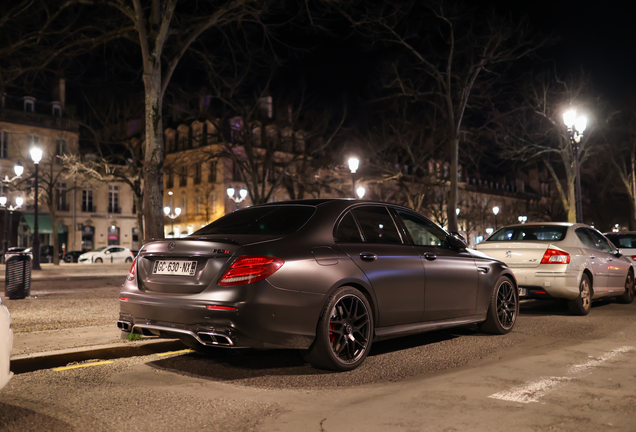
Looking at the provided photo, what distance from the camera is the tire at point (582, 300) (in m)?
10.1

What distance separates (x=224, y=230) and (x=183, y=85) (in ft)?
94.4

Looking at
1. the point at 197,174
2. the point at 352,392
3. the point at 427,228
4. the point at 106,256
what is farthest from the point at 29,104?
the point at 352,392

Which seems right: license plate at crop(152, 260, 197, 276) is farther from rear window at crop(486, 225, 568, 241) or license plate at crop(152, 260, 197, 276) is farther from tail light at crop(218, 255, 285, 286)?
rear window at crop(486, 225, 568, 241)

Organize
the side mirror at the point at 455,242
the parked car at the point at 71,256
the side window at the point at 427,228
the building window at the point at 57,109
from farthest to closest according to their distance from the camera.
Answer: the building window at the point at 57,109
the parked car at the point at 71,256
the side mirror at the point at 455,242
the side window at the point at 427,228

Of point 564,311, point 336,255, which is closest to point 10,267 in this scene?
point 336,255

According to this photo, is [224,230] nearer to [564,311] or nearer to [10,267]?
[564,311]

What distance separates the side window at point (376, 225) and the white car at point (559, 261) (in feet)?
14.2

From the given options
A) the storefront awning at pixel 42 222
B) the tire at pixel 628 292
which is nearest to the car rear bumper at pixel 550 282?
the tire at pixel 628 292

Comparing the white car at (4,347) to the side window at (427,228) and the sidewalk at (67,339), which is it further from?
the side window at (427,228)

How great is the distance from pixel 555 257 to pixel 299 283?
616 centimetres

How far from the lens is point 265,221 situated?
20.0 ft

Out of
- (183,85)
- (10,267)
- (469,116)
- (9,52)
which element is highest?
(183,85)

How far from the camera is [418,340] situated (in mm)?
7602

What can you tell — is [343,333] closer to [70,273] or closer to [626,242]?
[626,242]
